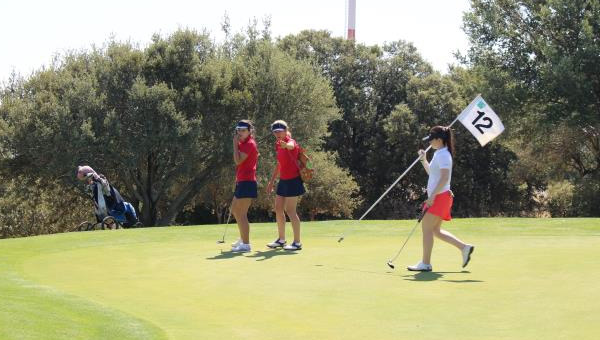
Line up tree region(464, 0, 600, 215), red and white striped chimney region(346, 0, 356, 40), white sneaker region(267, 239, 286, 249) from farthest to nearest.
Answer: red and white striped chimney region(346, 0, 356, 40) → tree region(464, 0, 600, 215) → white sneaker region(267, 239, 286, 249)

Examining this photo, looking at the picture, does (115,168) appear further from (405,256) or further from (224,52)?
(405,256)

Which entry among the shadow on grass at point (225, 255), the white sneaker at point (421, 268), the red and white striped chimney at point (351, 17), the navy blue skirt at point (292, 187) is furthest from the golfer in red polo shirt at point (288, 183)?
the red and white striped chimney at point (351, 17)

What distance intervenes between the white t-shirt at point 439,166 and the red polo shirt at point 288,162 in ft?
10.3

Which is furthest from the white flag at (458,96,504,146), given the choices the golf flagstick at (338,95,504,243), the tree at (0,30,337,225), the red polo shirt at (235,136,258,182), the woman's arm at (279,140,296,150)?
the tree at (0,30,337,225)

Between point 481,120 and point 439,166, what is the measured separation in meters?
2.56

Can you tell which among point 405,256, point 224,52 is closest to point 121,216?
point 405,256

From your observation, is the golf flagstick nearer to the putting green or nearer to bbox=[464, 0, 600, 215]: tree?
the putting green

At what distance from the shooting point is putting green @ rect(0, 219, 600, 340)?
6.61 metres

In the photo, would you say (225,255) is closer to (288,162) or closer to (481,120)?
(288,162)

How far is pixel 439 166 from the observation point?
1055 centimetres

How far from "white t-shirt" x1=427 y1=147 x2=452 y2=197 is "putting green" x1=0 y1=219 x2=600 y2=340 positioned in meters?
1.07

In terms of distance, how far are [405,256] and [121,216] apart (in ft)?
36.8

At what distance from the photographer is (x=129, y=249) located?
1380 centimetres

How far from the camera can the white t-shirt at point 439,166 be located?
10.5m
